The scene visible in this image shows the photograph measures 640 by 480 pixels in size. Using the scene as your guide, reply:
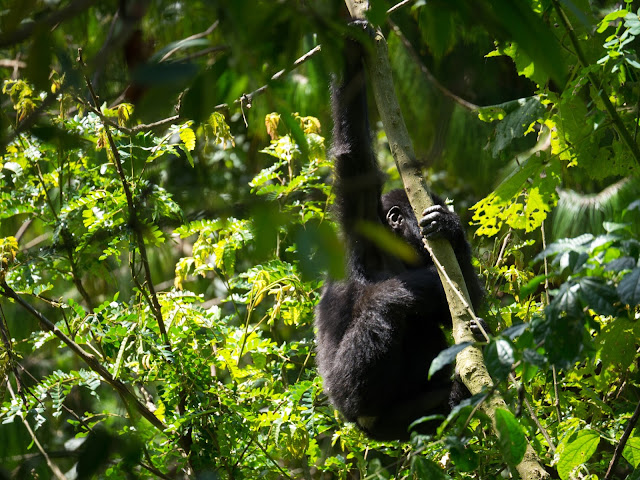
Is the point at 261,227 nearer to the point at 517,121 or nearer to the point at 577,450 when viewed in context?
the point at 577,450

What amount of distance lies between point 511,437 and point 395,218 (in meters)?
2.85

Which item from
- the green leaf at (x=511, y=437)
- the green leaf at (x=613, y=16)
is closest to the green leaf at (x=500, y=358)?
the green leaf at (x=511, y=437)

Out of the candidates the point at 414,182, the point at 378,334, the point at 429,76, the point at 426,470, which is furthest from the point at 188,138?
the point at 429,76

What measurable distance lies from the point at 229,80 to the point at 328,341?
3040mm

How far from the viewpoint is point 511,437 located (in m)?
1.48

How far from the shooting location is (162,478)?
2.86 m

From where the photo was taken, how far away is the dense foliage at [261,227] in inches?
36.5

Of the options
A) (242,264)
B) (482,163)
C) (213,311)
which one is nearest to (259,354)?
(213,311)

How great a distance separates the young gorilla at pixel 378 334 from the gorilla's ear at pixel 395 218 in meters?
0.29

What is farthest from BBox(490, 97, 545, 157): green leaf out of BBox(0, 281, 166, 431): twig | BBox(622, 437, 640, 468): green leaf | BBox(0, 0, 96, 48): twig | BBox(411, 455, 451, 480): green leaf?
BBox(0, 0, 96, 48): twig

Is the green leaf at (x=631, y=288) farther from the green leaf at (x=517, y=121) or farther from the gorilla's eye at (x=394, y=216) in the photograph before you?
the gorilla's eye at (x=394, y=216)

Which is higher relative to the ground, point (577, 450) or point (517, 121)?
point (517, 121)

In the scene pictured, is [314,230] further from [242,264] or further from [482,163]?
[482,163]

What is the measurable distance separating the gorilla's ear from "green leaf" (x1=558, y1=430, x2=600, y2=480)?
92.1 inches
